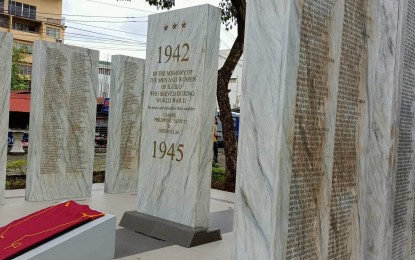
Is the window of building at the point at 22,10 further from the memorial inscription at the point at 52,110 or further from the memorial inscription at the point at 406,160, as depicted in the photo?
the memorial inscription at the point at 406,160

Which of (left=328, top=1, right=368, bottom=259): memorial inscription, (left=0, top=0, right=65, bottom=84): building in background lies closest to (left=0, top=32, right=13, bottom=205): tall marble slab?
(left=328, top=1, right=368, bottom=259): memorial inscription

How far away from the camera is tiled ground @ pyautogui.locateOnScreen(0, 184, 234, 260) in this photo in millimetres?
4295

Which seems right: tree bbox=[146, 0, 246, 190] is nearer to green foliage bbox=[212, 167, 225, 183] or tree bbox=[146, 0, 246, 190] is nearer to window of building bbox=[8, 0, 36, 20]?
green foliage bbox=[212, 167, 225, 183]

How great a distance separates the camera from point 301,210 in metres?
2.76

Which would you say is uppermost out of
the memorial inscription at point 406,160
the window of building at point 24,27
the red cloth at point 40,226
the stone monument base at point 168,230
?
the window of building at point 24,27

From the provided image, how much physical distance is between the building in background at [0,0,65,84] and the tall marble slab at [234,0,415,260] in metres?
33.6

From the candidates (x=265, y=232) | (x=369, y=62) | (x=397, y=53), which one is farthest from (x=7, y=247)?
(x=397, y=53)

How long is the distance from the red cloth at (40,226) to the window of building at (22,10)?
3474 cm

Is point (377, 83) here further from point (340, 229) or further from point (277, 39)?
point (277, 39)

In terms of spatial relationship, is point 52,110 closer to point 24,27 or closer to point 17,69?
point 17,69

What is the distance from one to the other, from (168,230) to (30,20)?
3498cm

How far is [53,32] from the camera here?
3778 cm

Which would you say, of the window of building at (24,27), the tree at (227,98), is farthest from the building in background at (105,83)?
the tree at (227,98)

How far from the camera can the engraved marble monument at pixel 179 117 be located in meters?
4.76
